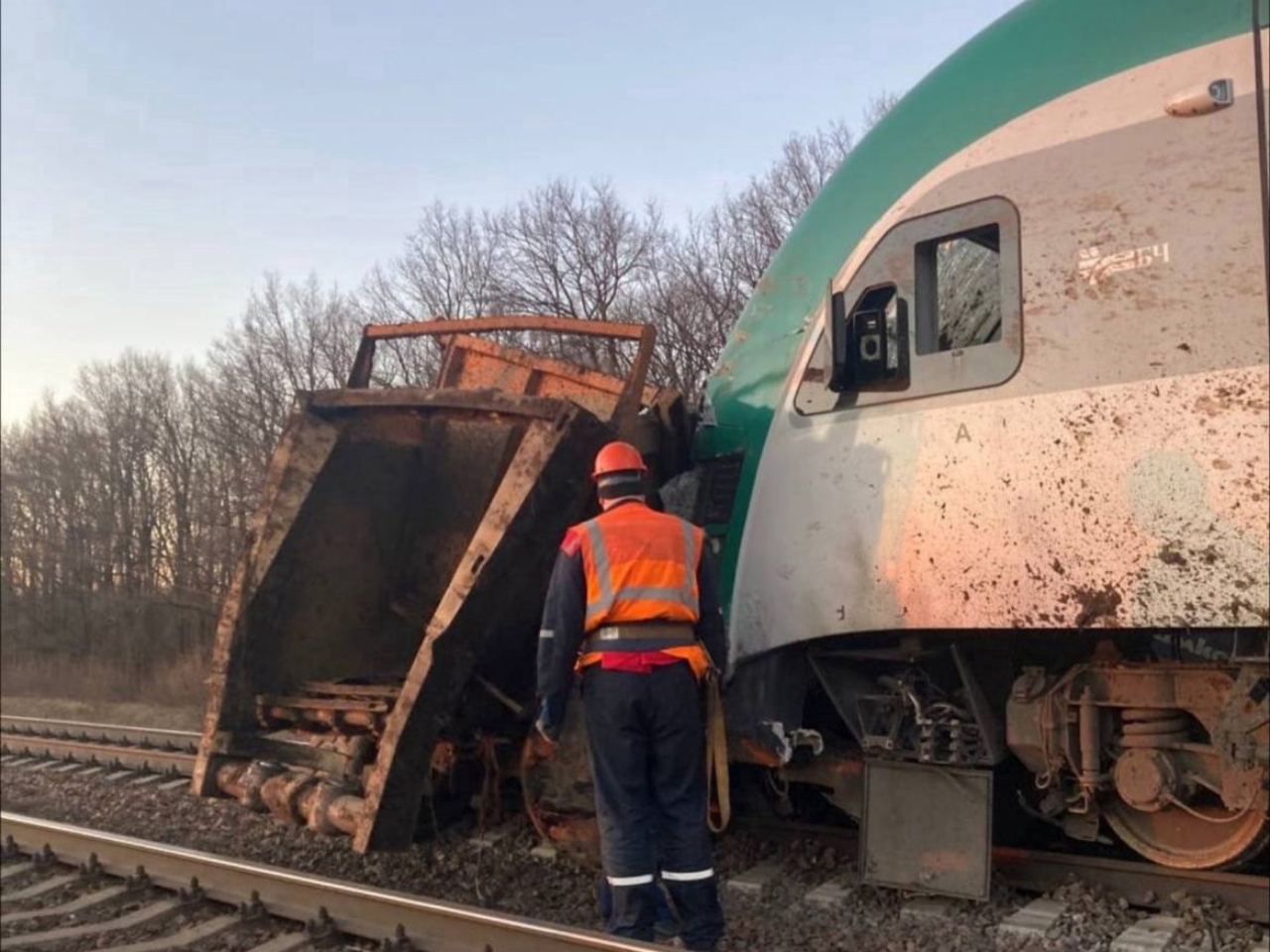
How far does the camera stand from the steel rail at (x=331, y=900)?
13.5 ft

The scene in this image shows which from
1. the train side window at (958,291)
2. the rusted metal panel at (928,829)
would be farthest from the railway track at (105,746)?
the train side window at (958,291)

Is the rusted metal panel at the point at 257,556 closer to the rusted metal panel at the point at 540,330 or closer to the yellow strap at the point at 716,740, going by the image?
the rusted metal panel at the point at 540,330

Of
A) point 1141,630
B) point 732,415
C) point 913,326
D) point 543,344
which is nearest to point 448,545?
point 732,415

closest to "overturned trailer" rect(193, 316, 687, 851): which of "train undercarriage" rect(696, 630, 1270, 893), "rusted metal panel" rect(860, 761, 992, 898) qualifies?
"train undercarriage" rect(696, 630, 1270, 893)

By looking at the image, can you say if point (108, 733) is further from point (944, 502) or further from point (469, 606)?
point (944, 502)

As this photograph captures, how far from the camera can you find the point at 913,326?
4.78 meters

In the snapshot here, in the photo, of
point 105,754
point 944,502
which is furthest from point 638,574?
point 105,754

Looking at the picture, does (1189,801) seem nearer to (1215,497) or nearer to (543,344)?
(1215,497)

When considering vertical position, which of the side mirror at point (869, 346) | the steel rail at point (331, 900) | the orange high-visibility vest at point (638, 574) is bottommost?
the steel rail at point (331, 900)

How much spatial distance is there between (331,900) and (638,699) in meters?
→ 1.66

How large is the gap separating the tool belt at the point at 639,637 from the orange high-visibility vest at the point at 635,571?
0.07ft

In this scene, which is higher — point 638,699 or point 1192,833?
point 638,699

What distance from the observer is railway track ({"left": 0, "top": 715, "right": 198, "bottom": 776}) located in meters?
8.97

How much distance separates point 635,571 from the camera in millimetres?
4328
